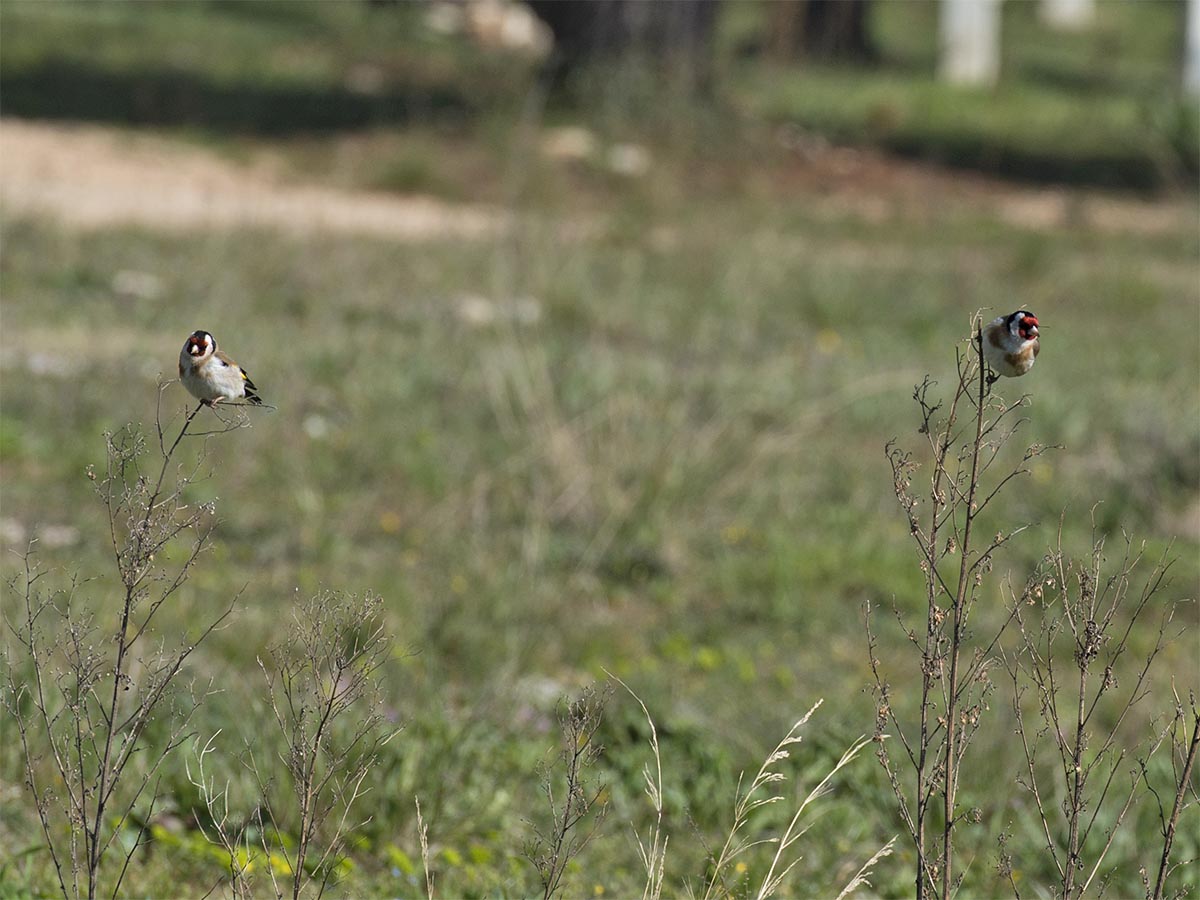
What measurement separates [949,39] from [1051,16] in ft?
36.2

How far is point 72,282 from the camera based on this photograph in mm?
8477

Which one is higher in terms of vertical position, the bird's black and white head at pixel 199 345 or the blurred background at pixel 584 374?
the bird's black and white head at pixel 199 345

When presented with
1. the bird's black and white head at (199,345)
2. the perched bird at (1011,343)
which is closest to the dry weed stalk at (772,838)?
the perched bird at (1011,343)

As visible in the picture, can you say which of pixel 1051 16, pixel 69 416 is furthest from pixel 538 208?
pixel 1051 16

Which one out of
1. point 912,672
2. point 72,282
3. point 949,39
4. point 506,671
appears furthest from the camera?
point 949,39

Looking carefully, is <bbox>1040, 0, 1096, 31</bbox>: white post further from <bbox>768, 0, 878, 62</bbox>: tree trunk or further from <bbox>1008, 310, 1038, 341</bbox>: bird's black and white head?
<bbox>1008, 310, 1038, 341</bbox>: bird's black and white head

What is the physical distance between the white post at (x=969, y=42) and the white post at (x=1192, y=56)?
347 cm

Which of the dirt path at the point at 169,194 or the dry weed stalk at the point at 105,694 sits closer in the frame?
the dry weed stalk at the point at 105,694

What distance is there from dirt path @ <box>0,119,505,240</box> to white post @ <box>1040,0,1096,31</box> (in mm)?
21001

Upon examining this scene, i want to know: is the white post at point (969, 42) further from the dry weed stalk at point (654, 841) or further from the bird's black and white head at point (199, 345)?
the bird's black and white head at point (199, 345)

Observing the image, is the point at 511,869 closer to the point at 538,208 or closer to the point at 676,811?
the point at 676,811

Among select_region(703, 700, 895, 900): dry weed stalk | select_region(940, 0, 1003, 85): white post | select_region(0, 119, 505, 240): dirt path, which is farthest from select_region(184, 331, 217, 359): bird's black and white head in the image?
select_region(940, 0, 1003, 85): white post

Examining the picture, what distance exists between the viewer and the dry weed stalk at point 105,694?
216 cm

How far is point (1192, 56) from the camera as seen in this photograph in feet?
59.6
